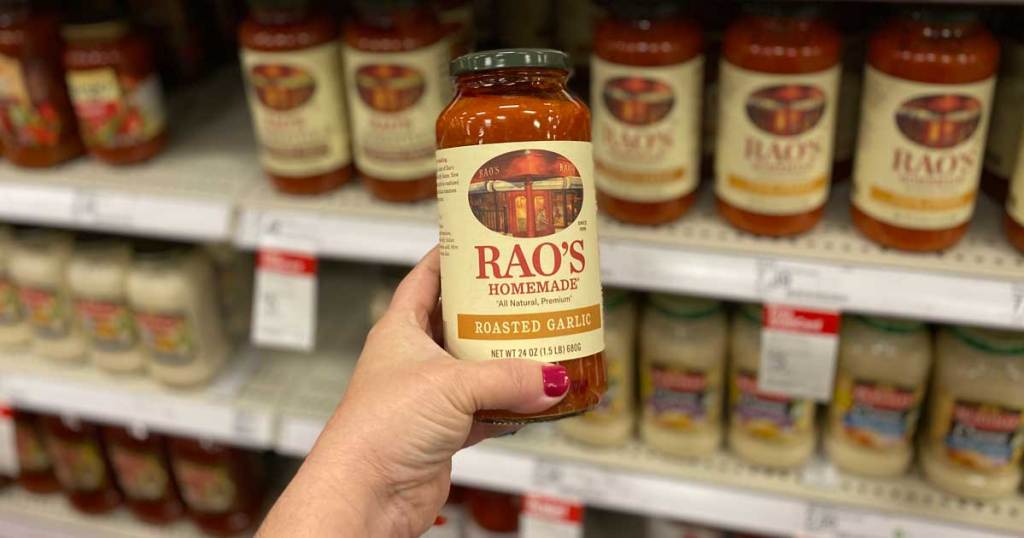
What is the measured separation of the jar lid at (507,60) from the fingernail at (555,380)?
9.8 inches

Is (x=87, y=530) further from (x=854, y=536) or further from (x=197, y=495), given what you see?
(x=854, y=536)

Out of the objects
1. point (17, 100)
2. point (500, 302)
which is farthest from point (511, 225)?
point (17, 100)

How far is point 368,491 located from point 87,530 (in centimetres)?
123

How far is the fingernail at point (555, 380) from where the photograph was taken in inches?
26.1

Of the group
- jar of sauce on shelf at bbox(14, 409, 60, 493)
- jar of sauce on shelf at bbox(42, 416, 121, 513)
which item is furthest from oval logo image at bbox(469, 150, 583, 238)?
jar of sauce on shelf at bbox(14, 409, 60, 493)

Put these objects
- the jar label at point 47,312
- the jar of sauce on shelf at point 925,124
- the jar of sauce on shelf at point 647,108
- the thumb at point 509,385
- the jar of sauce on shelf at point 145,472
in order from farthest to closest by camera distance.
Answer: the jar of sauce on shelf at point 145,472
the jar label at point 47,312
the jar of sauce on shelf at point 647,108
the jar of sauce on shelf at point 925,124
the thumb at point 509,385

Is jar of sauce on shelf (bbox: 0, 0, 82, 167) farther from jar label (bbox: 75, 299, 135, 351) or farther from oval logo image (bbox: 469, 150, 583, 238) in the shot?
oval logo image (bbox: 469, 150, 583, 238)

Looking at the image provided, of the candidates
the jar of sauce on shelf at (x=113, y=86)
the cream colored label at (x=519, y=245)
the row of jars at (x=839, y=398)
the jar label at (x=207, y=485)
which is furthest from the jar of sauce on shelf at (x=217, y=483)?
the cream colored label at (x=519, y=245)

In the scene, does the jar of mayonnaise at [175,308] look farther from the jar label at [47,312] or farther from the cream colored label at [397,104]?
the cream colored label at [397,104]

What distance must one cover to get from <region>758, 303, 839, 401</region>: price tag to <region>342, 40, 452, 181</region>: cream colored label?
52 centimetres

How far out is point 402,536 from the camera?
2.44 feet

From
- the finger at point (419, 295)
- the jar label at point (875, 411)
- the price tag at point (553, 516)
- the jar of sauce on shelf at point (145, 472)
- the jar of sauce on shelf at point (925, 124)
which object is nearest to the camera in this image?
the finger at point (419, 295)

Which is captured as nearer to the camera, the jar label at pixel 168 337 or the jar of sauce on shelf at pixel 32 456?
the jar label at pixel 168 337

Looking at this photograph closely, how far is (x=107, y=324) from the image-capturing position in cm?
141
